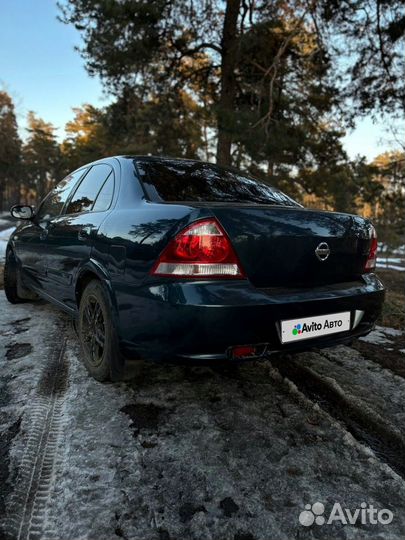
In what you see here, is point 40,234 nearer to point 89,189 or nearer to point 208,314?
point 89,189

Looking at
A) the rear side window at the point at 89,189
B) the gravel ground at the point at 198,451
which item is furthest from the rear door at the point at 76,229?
the gravel ground at the point at 198,451

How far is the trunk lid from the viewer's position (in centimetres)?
203

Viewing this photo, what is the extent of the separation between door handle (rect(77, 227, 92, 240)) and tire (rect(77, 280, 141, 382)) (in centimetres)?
33

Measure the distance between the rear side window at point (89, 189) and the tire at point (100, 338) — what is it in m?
0.72

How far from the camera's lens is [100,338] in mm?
2570

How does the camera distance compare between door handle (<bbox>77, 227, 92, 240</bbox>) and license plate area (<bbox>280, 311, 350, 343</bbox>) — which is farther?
door handle (<bbox>77, 227, 92, 240</bbox>)

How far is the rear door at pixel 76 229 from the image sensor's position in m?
2.72

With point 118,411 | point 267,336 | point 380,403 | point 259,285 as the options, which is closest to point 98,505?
point 118,411

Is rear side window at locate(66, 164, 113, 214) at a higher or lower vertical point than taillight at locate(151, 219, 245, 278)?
higher

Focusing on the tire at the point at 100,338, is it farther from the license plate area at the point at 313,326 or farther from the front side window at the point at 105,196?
the license plate area at the point at 313,326

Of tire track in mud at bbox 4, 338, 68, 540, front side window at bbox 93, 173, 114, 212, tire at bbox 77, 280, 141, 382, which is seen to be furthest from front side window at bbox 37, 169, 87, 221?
tire track in mud at bbox 4, 338, 68, 540

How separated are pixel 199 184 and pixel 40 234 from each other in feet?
6.03

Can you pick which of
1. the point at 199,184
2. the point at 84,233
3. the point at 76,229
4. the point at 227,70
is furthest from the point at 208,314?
the point at 227,70

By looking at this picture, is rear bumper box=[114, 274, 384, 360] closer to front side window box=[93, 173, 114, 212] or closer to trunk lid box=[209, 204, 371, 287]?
trunk lid box=[209, 204, 371, 287]
